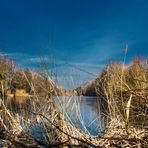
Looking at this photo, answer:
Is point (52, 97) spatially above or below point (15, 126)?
above

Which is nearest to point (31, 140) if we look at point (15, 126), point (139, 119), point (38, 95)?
point (15, 126)

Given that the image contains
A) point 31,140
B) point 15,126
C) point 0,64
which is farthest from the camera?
point 0,64

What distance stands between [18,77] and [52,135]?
4.60 feet

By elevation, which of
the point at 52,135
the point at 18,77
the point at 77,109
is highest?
the point at 18,77

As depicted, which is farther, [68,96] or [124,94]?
[68,96]

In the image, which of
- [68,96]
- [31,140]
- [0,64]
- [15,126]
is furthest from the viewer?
[0,64]

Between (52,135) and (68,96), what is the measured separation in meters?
0.41

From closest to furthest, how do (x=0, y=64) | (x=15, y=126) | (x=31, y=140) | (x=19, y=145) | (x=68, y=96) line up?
(x=19, y=145) → (x=31, y=140) → (x=15, y=126) → (x=68, y=96) → (x=0, y=64)

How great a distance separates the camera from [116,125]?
2.88 m

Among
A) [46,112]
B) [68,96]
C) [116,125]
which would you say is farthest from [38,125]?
[116,125]

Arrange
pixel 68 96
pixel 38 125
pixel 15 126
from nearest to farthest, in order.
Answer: pixel 15 126 < pixel 68 96 < pixel 38 125

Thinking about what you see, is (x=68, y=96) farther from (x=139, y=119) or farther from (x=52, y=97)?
(x=139, y=119)

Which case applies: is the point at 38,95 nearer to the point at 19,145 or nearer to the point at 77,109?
the point at 77,109

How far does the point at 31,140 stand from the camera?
A: 7.64 feet
